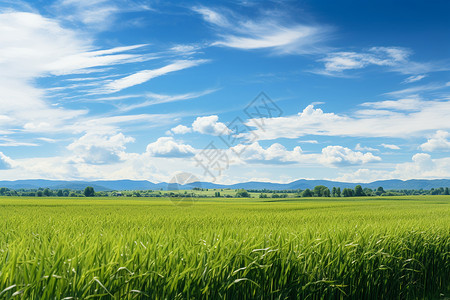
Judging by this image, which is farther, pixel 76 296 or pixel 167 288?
pixel 167 288

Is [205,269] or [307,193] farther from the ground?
[205,269]

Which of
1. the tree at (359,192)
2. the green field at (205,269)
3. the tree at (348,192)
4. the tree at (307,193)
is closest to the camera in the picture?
the green field at (205,269)

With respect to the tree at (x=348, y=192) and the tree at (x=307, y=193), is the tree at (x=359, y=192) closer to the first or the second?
the tree at (x=348, y=192)

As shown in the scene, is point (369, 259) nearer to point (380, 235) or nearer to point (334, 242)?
point (334, 242)

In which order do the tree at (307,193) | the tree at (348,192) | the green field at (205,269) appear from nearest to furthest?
the green field at (205,269) < the tree at (348,192) < the tree at (307,193)

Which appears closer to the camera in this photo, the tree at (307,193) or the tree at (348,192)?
the tree at (348,192)

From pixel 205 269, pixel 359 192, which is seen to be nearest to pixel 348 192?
pixel 359 192

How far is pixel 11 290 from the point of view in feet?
9.70

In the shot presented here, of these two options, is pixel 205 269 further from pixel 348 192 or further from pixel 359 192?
pixel 348 192

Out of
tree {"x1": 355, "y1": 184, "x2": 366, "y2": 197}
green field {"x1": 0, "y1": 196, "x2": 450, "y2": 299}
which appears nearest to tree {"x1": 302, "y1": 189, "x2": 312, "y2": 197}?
tree {"x1": 355, "y1": 184, "x2": 366, "y2": 197}

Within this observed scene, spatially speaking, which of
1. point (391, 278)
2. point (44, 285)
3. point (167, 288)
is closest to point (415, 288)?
point (391, 278)

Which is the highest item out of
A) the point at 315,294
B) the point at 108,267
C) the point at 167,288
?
the point at 108,267

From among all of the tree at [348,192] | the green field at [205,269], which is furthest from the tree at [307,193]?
the green field at [205,269]

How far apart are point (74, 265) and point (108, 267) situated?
346mm
